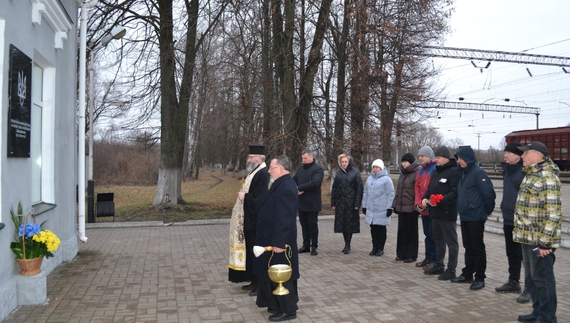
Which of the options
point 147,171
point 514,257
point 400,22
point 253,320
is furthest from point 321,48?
point 147,171

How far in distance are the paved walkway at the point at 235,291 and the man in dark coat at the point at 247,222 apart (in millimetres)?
294

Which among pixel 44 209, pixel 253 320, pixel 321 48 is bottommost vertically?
pixel 253 320

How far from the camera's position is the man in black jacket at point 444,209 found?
6.93 metres

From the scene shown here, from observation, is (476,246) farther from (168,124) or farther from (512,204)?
(168,124)

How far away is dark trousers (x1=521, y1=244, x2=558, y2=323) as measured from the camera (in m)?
4.90

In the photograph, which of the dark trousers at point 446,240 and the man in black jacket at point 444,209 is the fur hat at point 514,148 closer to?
the man in black jacket at point 444,209

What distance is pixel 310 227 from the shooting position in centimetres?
893

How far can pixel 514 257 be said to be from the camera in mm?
6270

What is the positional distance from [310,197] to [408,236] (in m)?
1.81

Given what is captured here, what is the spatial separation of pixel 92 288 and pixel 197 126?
21.4 meters

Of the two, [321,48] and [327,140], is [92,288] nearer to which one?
[327,140]

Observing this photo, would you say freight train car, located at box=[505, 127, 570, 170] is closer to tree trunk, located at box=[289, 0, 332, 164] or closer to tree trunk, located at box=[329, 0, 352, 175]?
tree trunk, located at box=[329, 0, 352, 175]

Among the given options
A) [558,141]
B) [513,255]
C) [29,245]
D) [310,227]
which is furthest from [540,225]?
[558,141]

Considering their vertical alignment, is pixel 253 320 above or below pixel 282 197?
below
